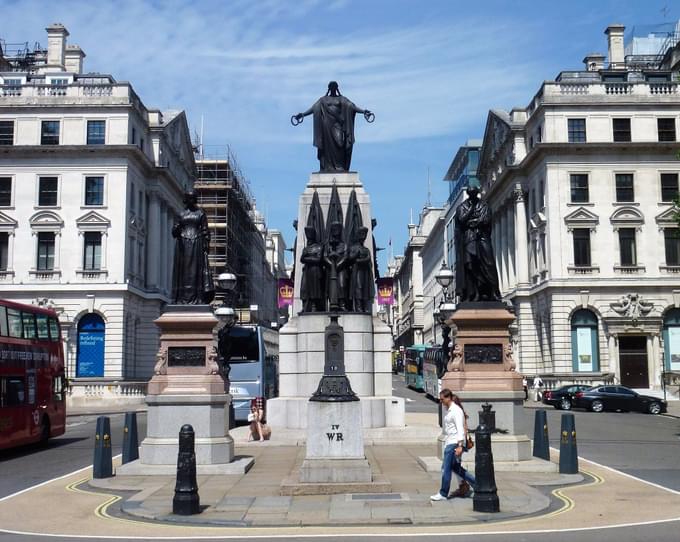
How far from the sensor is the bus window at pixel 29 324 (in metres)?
24.4

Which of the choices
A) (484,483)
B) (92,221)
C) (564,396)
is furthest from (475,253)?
(92,221)

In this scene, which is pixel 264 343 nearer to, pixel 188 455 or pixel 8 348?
pixel 8 348

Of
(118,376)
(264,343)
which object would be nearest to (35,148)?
(118,376)

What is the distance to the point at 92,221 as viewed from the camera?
182 ft

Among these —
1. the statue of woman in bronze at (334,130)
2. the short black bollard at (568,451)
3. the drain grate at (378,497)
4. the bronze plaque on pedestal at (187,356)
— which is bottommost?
the drain grate at (378,497)

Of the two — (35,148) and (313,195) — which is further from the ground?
(35,148)

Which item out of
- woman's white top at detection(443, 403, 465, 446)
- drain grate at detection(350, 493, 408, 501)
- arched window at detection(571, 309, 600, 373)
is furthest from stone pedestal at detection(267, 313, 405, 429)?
arched window at detection(571, 309, 600, 373)

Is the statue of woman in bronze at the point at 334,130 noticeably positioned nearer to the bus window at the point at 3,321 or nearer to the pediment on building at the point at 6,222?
the bus window at the point at 3,321

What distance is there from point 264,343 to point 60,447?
10.5 m

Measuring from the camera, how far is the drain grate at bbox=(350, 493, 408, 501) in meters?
13.0

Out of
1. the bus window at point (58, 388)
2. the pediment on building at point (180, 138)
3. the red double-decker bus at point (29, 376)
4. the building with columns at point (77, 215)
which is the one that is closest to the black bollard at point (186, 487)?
the red double-decker bus at point (29, 376)

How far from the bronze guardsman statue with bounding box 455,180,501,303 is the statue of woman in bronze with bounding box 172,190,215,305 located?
558 cm

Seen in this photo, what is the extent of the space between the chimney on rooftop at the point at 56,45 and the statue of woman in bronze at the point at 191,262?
5022cm

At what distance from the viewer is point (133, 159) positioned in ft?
189
